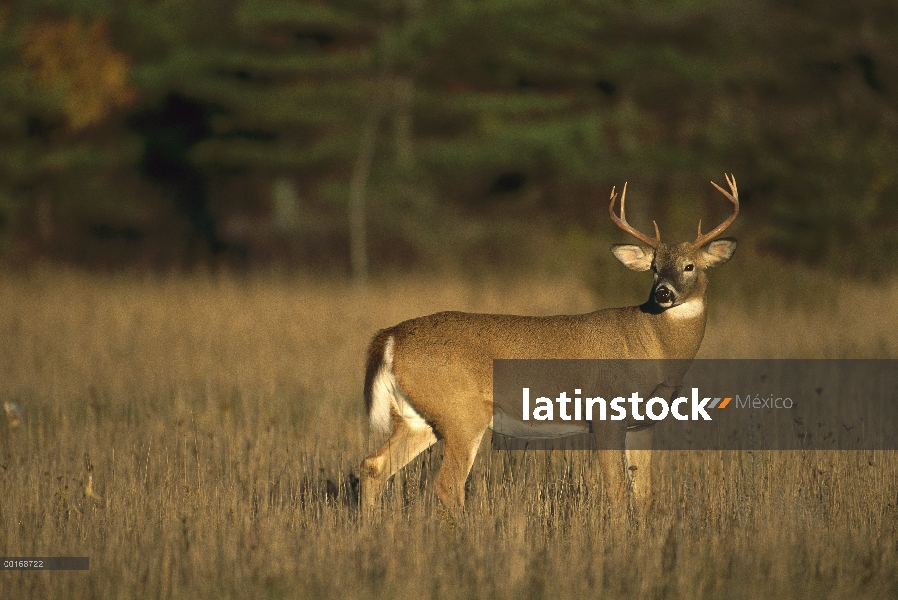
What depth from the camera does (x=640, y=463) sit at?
5824 millimetres

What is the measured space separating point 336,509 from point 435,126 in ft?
56.7

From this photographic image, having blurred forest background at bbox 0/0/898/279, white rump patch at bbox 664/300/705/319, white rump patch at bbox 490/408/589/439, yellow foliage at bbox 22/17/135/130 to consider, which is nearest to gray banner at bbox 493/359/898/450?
white rump patch at bbox 490/408/589/439

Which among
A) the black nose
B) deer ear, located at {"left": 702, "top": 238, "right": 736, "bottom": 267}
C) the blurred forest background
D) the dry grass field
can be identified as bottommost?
the dry grass field

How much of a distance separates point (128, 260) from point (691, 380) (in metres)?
16.3

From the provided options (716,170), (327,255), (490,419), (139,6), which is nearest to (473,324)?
(490,419)

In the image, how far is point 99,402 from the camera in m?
8.60

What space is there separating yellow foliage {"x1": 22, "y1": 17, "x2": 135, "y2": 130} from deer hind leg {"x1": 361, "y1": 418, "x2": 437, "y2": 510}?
16649 mm

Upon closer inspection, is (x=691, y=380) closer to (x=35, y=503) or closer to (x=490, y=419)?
(x=490, y=419)

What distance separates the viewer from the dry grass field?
4.57m

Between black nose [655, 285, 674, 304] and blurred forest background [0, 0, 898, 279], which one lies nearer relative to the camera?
black nose [655, 285, 674, 304]

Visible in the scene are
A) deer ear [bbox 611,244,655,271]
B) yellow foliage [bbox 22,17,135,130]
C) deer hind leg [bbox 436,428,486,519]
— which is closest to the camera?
deer hind leg [bbox 436,428,486,519]

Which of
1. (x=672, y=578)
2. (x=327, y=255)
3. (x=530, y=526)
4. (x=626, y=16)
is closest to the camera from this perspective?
(x=672, y=578)

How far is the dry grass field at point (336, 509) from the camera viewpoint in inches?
180

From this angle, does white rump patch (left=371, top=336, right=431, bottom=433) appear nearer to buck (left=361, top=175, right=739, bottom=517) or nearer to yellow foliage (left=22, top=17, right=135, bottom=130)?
buck (left=361, top=175, right=739, bottom=517)
